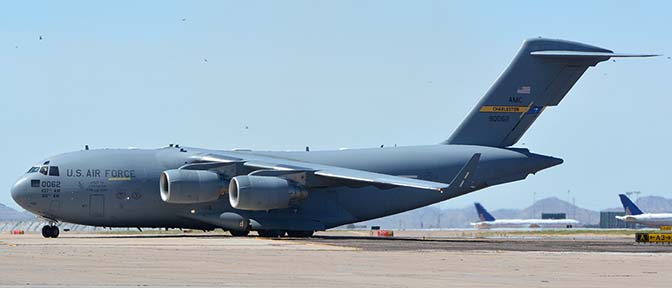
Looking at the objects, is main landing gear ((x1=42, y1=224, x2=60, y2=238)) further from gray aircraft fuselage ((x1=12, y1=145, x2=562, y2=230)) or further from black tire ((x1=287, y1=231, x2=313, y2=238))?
black tire ((x1=287, y1=231, x2=313, y2=238))

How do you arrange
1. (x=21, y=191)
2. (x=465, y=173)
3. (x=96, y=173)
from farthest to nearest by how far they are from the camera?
1. (x=21, y=191)
2. (x=96, y=173)
3. (x=465, y=173)

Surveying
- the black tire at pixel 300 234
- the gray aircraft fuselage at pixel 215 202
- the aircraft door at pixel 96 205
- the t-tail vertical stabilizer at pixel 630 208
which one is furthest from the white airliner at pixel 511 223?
the aircraft door at pixel 96 205

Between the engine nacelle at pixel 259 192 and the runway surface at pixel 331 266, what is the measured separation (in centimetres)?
910

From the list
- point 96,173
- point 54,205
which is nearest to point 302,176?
point 96,173

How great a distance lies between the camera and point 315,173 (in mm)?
44500

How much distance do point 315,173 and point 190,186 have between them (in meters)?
4.27

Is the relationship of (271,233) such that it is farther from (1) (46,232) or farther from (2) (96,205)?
(1) (46,232)

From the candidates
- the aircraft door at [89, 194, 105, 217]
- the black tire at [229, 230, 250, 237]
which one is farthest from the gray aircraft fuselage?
the black tire at [229, 230, 250, 237]

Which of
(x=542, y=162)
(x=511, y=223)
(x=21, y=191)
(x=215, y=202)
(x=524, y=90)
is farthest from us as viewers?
(x=511, y=223)

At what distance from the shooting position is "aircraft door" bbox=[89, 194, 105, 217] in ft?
146

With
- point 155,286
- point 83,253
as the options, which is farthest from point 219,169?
point 155,286

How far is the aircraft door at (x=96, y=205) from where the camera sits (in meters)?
44.4

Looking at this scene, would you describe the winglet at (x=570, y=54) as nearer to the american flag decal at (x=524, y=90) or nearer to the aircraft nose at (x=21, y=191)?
the american flag decal at (x=524, y=90)

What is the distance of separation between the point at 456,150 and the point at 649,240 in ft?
29.5
